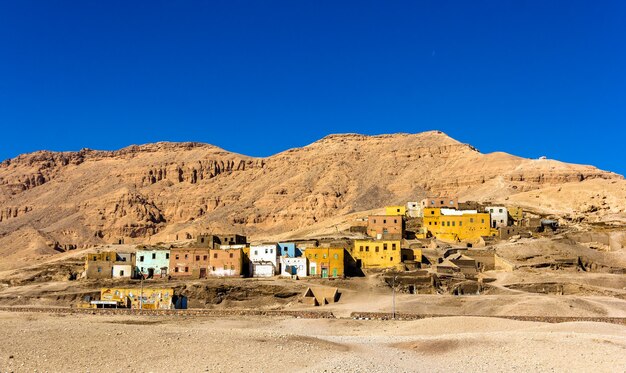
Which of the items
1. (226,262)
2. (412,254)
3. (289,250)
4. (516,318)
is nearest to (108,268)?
(226,262)

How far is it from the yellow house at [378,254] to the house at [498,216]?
68.9 ft

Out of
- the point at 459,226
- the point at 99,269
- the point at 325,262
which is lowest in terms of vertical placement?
the point at 99,269

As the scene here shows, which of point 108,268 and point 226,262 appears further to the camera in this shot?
point 108,268

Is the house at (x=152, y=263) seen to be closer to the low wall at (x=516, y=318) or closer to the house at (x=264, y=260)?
the house at (x=264, y=260)

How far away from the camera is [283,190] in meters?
162

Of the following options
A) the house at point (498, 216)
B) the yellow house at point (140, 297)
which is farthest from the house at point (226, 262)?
the house at point (498, 216)

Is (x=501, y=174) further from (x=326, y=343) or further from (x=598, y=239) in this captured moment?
(x=326, y=343)

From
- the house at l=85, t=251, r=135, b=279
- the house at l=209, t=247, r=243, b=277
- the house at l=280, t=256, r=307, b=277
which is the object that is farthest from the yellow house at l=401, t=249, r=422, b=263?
the house at l=85, t=251, r=135, b=279

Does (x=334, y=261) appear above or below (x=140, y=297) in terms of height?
above

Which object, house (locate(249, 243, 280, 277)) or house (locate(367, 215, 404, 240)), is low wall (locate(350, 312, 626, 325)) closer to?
house (locate(249, 243, 280, 277))

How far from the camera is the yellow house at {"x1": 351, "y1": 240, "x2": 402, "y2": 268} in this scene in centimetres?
6470

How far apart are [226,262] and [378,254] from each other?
49.3ft

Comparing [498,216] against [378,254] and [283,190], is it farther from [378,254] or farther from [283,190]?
[283,190]

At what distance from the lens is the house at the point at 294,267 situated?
63.8 metres
